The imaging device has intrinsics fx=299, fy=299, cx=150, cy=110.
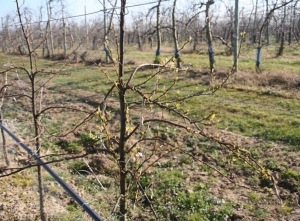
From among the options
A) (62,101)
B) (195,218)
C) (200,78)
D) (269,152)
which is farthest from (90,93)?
(195,218)

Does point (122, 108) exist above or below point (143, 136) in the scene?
above

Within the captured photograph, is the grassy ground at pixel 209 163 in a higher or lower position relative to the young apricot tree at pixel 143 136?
lower

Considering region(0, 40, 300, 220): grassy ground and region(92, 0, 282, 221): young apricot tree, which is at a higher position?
region(92, 0, 282, 221): young apricot tree

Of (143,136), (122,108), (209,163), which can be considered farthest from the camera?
(209,163)

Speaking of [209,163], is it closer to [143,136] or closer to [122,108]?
[143,136]

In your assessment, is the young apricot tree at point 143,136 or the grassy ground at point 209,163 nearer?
the young apricot tree at point 143,136

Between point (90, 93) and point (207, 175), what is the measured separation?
24.9ft

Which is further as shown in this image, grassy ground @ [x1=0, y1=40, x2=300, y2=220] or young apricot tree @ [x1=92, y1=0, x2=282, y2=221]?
grassy ground @ [x1=0, y1=40, x2=300, y2=220]

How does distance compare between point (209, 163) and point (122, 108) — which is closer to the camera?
point (122, 108)

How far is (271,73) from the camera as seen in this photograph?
11383mm

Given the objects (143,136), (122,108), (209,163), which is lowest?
(209,163)

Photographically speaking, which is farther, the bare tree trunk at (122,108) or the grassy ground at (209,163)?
the grassy ground at (209,163)

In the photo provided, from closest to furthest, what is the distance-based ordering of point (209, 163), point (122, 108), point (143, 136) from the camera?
1. point (122, 108)
2. point (143, 136)
3. point (209, 163)

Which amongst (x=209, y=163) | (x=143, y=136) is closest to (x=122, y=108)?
(x=143, y=136)
